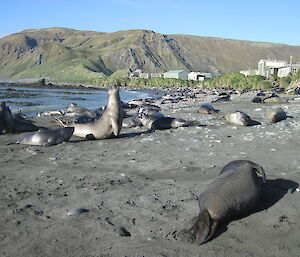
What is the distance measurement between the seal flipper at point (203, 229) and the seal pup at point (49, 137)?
5.46 m

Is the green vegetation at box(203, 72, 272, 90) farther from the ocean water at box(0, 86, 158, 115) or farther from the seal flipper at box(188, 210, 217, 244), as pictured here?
the seal flipper at box(188, 210, 217, 244)

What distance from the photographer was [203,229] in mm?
3082

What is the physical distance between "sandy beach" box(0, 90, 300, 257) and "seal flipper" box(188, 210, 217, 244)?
3.6 inches

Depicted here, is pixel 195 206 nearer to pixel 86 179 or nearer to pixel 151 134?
pixel 86 179

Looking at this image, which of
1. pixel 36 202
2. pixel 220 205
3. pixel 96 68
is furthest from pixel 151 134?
pixel 96 68

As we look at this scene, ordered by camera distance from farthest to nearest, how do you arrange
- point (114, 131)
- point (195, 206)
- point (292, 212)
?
point (114, 131), point (195, 206), point (292, 212)

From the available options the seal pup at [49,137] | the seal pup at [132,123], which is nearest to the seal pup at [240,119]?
the seal pup at [132,123]

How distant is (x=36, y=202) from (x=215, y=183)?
2327 millimetres

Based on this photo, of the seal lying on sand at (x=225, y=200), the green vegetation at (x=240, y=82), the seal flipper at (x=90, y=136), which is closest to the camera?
the seal lying on sand at (x=225, y=200)

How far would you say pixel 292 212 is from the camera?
3527 mm

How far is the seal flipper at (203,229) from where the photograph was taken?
9.89 feet

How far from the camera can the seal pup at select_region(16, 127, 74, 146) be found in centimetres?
777

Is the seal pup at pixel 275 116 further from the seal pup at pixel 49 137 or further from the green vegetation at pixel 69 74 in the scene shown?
the green vegetation at pixel 69 74

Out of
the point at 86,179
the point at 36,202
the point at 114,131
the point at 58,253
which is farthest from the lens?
the point at 114,131
